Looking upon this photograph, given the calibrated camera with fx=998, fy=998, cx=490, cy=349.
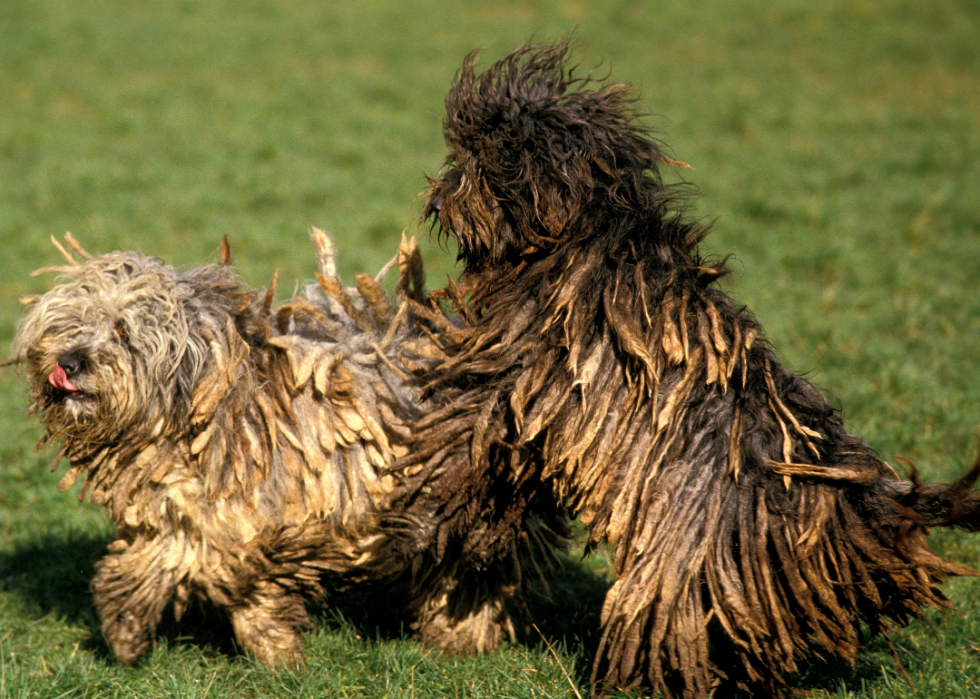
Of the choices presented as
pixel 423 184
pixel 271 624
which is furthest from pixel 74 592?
pixel 423 184

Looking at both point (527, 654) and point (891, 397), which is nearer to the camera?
point (527, 654)

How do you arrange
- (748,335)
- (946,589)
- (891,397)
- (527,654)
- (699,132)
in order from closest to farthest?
1. (748,335)
2. (527,654)
3. (946,589)
4. (891,397)
5. (699,132)

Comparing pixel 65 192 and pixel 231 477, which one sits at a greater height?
pixel 231 477

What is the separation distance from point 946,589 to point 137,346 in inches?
132

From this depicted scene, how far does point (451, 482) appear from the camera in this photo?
10.9ft

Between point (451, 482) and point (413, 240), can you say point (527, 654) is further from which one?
point (413, 240)

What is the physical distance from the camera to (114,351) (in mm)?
3328

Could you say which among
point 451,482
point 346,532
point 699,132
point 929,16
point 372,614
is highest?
point 929,16

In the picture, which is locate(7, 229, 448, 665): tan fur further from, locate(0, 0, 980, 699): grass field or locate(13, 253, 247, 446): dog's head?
locate(0, 0, 980, 699): grass field

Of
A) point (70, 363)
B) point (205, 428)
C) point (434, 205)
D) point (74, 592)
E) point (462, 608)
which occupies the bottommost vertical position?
point (74, 592)

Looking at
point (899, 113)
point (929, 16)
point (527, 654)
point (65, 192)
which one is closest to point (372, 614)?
point (527, 654)

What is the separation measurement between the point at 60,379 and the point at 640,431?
1.90m

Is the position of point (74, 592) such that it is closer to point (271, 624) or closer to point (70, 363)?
point (271, 624)

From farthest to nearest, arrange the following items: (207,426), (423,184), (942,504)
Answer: (423,184) → (207,426) → (942,504)
